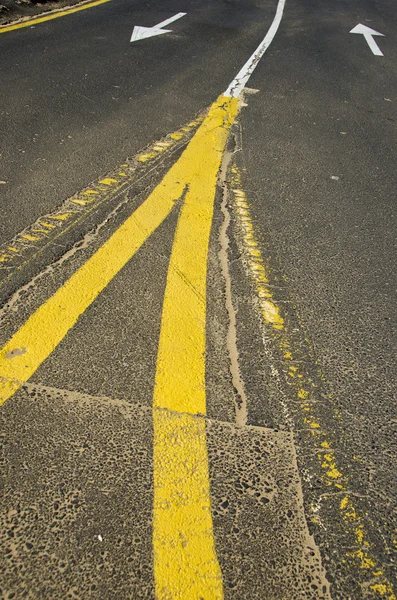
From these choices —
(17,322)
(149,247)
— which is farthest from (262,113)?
(17,322)

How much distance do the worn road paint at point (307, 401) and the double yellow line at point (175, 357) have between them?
281 millimetres

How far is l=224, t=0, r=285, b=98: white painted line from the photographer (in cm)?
645

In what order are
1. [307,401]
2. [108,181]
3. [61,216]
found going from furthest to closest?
[108,181]
[61,216]
[307,401]

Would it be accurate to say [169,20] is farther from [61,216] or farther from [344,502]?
[344,502]

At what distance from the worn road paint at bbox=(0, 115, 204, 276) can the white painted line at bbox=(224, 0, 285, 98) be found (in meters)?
1.68

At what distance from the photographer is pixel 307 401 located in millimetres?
2457

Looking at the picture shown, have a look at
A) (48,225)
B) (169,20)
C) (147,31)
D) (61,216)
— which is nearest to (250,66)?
(147,31)

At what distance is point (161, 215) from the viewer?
12.4ft

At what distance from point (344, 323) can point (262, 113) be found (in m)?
3.49

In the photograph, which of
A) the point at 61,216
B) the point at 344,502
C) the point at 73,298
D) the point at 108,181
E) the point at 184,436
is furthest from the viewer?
the point at 108,181

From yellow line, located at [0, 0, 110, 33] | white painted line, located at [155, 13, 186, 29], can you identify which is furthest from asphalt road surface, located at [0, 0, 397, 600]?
white painted line, located at [155, 13, 186, 29]

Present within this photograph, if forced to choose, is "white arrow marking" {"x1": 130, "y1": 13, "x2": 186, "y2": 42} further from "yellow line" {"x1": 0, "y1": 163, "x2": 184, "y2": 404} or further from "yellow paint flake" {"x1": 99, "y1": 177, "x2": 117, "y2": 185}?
"yellow line" {"x1": 0, "y1": 163, "x2": 184, "y2": 404}

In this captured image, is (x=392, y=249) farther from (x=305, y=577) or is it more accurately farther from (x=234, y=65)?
(x=234, y=65)

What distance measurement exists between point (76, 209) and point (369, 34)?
27.2ft
